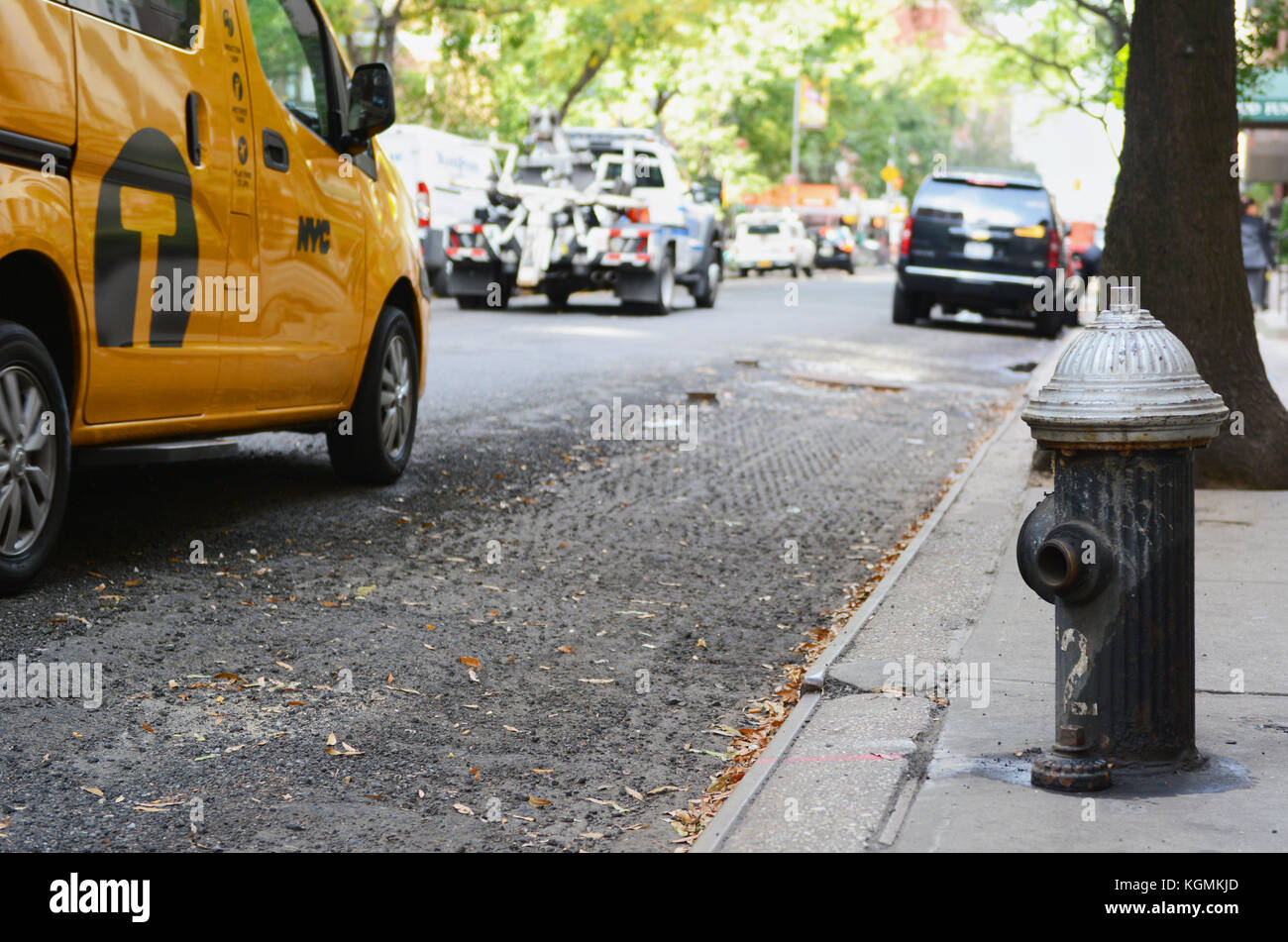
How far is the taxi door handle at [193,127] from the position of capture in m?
5.89

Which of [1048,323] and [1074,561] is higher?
[1048,323]

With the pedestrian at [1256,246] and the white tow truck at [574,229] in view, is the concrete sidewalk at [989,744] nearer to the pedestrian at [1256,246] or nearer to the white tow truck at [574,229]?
the white tow truck at [574,229]

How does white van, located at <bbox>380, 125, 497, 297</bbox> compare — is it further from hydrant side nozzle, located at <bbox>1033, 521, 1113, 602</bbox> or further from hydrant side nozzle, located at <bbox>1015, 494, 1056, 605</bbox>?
hydrant side nozzle, located at <bbox>1033, 521, 1113, 602</bbox>

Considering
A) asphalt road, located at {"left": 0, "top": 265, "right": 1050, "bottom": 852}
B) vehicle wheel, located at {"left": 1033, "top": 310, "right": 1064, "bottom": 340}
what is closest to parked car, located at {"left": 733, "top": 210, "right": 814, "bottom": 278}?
vehicle wheel, located at {"left": 1033, "top": 310, "right": 1064, "bottom": 340}

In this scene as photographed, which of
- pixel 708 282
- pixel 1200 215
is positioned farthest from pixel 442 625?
pixel 708 282

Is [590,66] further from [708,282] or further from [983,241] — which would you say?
[983,241]

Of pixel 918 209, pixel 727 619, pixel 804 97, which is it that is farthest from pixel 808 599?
pixel 804 97

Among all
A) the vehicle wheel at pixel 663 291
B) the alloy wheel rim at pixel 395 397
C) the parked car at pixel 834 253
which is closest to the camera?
the alloy wheel rim at pixel 395 397

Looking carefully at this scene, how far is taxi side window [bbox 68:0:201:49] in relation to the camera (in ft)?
17.6

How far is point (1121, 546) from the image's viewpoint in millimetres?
3871

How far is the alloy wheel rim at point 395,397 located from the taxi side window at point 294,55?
1203 millimetres

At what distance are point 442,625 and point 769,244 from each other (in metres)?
44.6

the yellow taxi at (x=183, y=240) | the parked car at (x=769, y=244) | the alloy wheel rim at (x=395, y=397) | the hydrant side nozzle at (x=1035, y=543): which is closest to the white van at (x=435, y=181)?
the alloy wheel rim at (x=395, y=397)

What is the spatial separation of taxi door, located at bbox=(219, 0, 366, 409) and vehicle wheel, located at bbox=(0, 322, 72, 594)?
1077 mm
